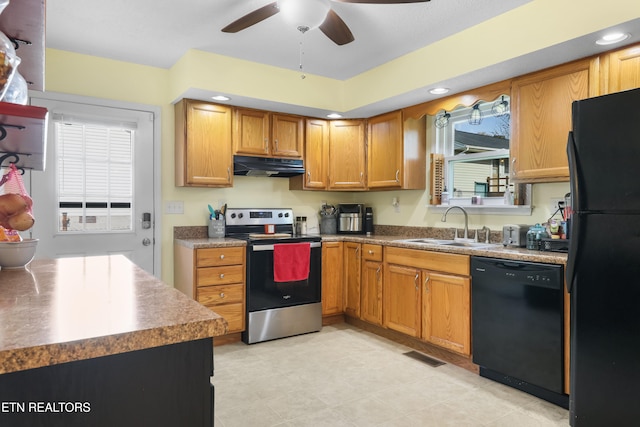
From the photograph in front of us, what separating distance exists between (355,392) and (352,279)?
1475 millimetres

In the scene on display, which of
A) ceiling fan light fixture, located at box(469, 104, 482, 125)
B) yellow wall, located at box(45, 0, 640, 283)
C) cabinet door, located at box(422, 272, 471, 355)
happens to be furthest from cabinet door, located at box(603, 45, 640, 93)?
cabinet door, located at box(422, 272, 471, 355)

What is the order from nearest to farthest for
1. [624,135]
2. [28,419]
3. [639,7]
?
[28,419] < [624,135] < [639,7]

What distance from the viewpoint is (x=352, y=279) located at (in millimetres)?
3961

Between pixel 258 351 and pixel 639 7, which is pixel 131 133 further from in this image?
pixel 639 7

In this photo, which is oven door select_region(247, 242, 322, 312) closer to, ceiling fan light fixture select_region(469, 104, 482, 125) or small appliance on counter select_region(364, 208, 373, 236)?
small appliance on counter select_region(364, 208, 373, 236)

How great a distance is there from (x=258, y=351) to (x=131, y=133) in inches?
85.8

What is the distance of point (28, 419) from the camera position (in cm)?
78

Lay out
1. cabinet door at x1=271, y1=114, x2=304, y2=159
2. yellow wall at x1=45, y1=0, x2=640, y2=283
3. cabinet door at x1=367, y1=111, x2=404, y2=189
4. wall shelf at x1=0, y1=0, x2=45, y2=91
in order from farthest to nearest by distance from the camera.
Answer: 1. cabinet door at x1=271, y1=114, x2=304, y2=159
2. cabinet door at x1=367, y1=111, x2=404, y2=189
3. yellow wall at x1=45, y1=0, x2=640, y2=283
4. wall shelf at x1=0, y1=0, x2=45, y2=91

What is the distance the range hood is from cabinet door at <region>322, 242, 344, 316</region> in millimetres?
807

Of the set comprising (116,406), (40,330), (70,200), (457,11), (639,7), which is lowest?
(116,406)

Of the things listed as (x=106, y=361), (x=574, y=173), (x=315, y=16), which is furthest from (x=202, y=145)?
(x=106, y=361)

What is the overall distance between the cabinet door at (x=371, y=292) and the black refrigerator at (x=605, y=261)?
1.77 metres

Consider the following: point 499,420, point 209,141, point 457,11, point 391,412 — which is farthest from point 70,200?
point 499,420

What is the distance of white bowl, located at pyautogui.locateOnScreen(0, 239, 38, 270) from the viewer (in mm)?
1566
